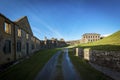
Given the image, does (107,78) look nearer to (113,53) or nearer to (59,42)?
(113,53)


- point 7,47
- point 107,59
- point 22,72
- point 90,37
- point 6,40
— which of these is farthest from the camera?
point 90,37

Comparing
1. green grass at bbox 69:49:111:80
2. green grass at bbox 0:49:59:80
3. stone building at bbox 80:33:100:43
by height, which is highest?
stone building at bbox 80:33:100:43

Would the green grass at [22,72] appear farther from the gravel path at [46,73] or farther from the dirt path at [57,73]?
the dirt path at [57,73]

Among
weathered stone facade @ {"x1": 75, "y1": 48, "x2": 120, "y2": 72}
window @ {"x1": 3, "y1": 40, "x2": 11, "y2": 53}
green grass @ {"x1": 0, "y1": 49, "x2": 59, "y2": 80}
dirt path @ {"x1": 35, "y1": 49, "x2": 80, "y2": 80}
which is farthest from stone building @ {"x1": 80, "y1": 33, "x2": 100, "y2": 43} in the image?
dirt path @ {"x1": 35, "y1": 49, "x2": 80, "y2": 80}

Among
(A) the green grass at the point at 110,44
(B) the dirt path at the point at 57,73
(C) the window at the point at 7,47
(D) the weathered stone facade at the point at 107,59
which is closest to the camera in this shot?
(B) the dirt path at the point at 57,73

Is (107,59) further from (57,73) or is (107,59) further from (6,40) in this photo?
(6,40)

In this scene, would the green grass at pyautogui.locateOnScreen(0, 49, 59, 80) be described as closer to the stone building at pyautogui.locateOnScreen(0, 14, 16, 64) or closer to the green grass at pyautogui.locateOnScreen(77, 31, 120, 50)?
the stone building at pyautogui.locateOnScreen(0, 14, 16, 64)

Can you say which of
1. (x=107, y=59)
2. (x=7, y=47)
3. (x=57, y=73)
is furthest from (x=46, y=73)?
(x=7, y=47)

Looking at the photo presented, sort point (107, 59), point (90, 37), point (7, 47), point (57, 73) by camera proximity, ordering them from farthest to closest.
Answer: point (90, 37) < point (7, 47) < point (107, 59) < point (57, 73)

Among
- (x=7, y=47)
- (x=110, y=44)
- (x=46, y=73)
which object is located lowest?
(x=46, y=73)

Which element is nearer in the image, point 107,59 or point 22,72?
point 22,72

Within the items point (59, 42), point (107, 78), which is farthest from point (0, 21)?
point (59, 42)

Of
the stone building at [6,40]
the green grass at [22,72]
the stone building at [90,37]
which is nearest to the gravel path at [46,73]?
the green grass at [22,72]

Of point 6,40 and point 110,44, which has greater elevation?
point 6,40
